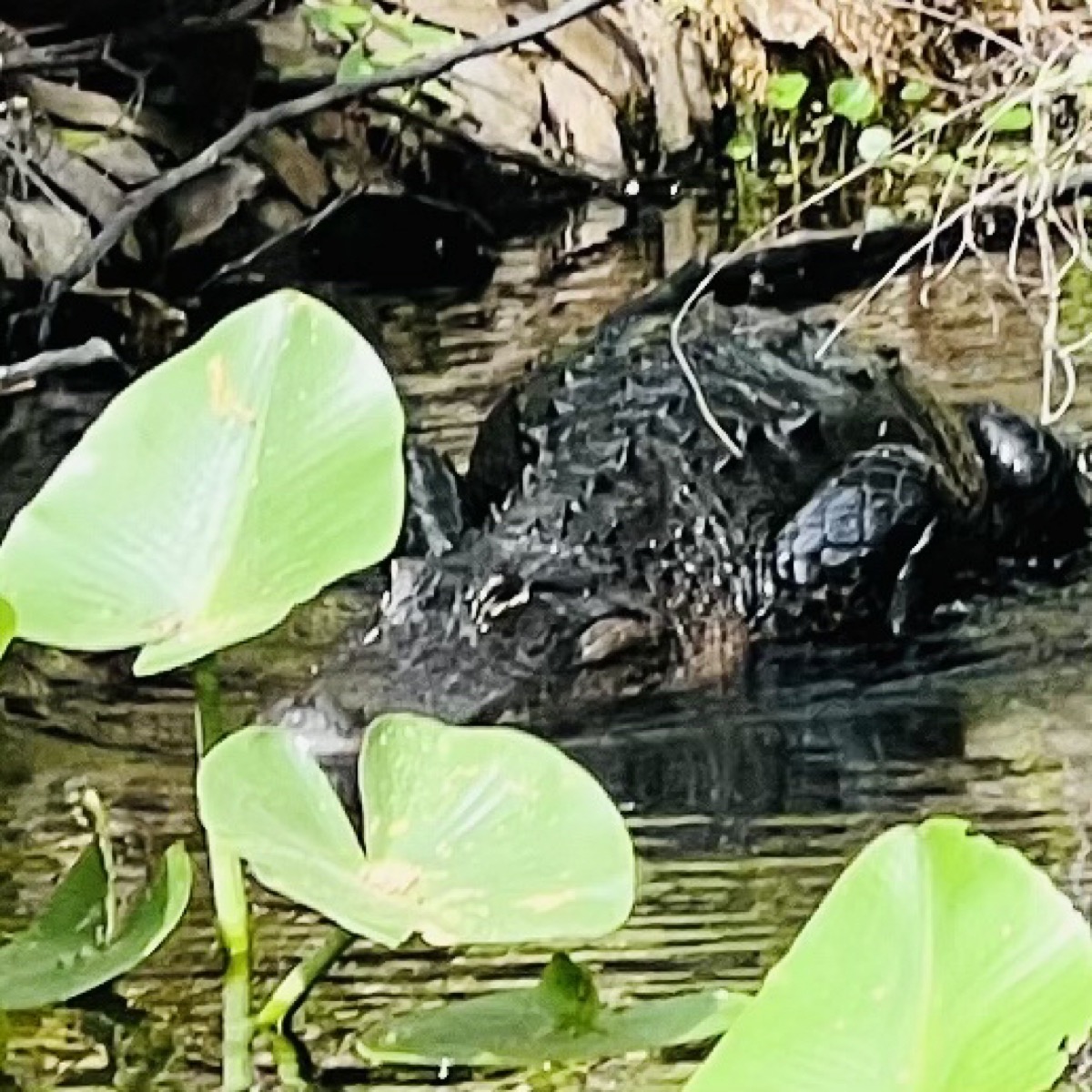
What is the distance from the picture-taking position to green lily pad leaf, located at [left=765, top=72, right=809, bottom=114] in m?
5.67

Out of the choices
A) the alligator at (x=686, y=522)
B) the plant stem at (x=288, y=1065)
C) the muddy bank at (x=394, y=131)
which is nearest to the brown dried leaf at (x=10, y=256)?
the muddy bank at (x=394, y=131)

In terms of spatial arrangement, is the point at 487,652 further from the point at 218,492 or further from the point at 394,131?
the point at 394,131

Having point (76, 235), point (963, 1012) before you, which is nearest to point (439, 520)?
point (76, 235)

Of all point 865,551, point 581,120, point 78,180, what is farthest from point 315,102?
point 581,120

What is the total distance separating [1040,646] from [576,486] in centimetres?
64

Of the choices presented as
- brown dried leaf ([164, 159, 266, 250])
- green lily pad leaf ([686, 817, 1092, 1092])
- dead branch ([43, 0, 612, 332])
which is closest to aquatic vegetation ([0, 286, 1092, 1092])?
green lily pad leaf ([686, 817, 1092, 1092])

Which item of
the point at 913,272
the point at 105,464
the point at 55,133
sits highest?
the point at 105,464

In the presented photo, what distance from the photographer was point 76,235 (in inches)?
161

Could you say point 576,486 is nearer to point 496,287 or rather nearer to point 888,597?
point 888,597

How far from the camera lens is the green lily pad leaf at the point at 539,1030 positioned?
3.35 ft

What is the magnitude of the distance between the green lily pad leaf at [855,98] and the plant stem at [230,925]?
4.75 meters

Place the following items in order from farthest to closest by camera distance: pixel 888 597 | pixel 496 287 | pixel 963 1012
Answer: pixel 496 287
pixel 888 597
pixel 963 1012

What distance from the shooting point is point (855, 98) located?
5.55 metres

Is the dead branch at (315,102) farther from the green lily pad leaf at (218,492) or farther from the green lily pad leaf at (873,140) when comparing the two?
the green lily pad leaf at (218,492)
